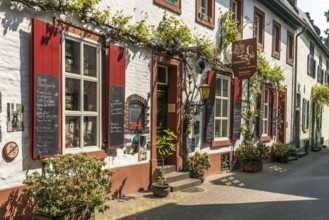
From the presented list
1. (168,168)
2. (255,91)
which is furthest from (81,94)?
(255,91)

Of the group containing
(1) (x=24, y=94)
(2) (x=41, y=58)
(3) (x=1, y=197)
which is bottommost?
(3) (x=1, y=197)

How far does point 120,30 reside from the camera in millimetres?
6891

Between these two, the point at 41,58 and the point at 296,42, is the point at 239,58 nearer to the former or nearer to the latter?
the point at 41,58

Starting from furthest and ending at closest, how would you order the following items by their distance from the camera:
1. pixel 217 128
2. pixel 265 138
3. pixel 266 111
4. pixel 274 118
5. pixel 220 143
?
pixel 274 118 < pixel 266 111 < pixel 265 138 < pixel 217 128 < pixel 220 143

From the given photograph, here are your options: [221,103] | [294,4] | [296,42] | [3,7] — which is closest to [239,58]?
[221,103]

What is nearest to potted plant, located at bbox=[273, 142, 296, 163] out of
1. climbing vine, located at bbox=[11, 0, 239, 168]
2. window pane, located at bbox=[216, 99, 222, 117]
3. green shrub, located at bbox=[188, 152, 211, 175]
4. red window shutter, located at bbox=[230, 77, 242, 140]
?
red window shutter, located at bbox=[230, 77, 242, 140]

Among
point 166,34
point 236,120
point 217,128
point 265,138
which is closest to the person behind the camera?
point 166,34

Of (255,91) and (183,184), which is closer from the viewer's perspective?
(183,184)

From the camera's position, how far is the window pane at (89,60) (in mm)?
6367

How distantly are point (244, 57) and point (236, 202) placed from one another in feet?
15.4

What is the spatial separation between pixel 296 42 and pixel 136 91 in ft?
42.6

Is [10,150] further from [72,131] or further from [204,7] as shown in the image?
[204,7]

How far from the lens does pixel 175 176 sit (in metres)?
8.26

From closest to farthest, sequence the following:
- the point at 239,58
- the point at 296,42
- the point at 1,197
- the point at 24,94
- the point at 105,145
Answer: the point at 1,197
the point at 24,94
the point at 105,145
the point at 239,58
the point at 296,42
